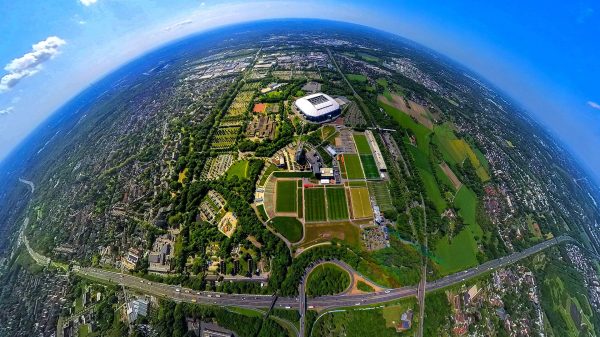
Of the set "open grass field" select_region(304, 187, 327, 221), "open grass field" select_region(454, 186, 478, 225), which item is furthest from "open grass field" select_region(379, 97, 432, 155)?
"open grass field" select_region(304, 187, 327, 221)

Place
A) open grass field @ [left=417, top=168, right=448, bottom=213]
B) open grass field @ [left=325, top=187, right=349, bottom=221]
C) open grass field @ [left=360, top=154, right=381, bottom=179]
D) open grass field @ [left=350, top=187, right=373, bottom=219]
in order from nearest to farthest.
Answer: open grass field @ [left=325, top=187, right=349, bottom=221]
open grass field @ [left=350, top=187, right=373, bottom=219]
open grass field @ [left=417, top=168, right=448, bottom=213]
open grass field @ [left=360, top=154, right=381, bottom=179]

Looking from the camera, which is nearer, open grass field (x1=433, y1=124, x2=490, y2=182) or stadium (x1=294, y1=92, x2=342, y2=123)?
open grass field (x1=433, y1=124, x2=490, y2=182)

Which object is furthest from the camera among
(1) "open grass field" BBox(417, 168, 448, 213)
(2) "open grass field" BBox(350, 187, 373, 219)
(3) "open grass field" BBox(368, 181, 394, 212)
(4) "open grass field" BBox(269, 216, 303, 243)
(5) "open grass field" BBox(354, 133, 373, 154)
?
(5) "open grass field" BBox(354, 133, 373, 154)

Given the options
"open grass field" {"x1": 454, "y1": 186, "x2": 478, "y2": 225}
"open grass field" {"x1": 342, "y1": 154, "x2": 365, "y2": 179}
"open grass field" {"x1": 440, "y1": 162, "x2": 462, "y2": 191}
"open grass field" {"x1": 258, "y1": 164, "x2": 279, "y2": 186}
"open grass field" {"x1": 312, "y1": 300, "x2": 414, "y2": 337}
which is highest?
"open grass field" {"x1": 258, "y1": 164, "x2": 279, "y2": 186}

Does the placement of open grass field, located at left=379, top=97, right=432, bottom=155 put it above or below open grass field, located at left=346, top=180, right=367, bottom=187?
below

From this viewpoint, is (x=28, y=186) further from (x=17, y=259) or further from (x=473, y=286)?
(x=473, y=286)

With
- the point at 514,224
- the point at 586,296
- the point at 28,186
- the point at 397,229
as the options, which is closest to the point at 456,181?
the point at 514,224

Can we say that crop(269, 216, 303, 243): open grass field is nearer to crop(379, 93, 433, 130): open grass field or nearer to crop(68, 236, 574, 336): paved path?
crop(68, 236, 574, 336): paved path
